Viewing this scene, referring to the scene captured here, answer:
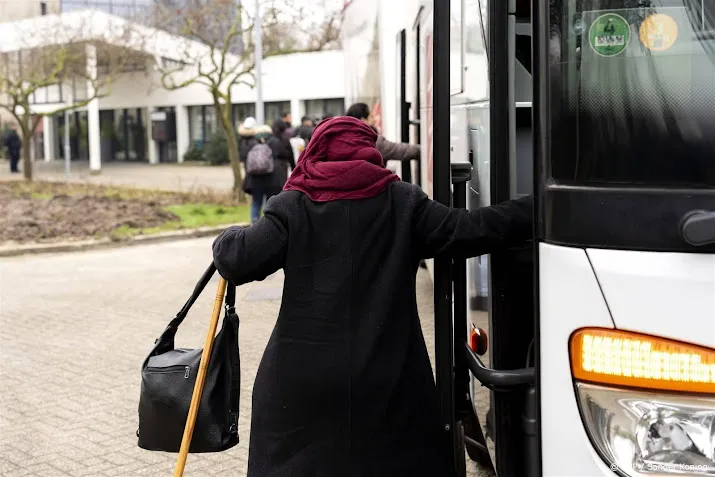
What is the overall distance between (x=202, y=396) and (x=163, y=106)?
47023mm

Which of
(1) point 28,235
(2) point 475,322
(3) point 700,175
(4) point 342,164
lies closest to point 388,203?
A: (4) point 342,164

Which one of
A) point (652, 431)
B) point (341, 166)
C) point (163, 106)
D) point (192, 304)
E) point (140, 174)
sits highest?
point (163, 106)

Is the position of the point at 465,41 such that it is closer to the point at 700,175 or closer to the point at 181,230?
the point at 700,175

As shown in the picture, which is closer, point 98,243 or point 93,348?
point 93,348

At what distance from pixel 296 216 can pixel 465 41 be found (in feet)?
4.24

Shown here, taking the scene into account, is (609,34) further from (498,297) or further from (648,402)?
(498,297)

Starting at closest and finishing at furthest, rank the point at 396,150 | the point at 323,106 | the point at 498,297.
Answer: the point at 498,297
the point at 396,150
the point at 323,106

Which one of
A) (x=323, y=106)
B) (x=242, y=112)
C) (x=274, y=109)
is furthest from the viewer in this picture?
(x=242, y=112)

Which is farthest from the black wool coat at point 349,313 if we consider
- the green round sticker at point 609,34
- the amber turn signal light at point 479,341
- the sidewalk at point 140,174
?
the sidewalk at point 140,174

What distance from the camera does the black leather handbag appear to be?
11.1ft

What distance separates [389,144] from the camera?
7.71m

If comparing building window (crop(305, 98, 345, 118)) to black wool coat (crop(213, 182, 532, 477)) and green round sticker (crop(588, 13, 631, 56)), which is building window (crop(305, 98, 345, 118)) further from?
green round sticker (crop(588, 13, 631, 56))

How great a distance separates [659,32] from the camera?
7.59 feet

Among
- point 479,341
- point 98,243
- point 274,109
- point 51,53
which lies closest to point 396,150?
point 479,341
